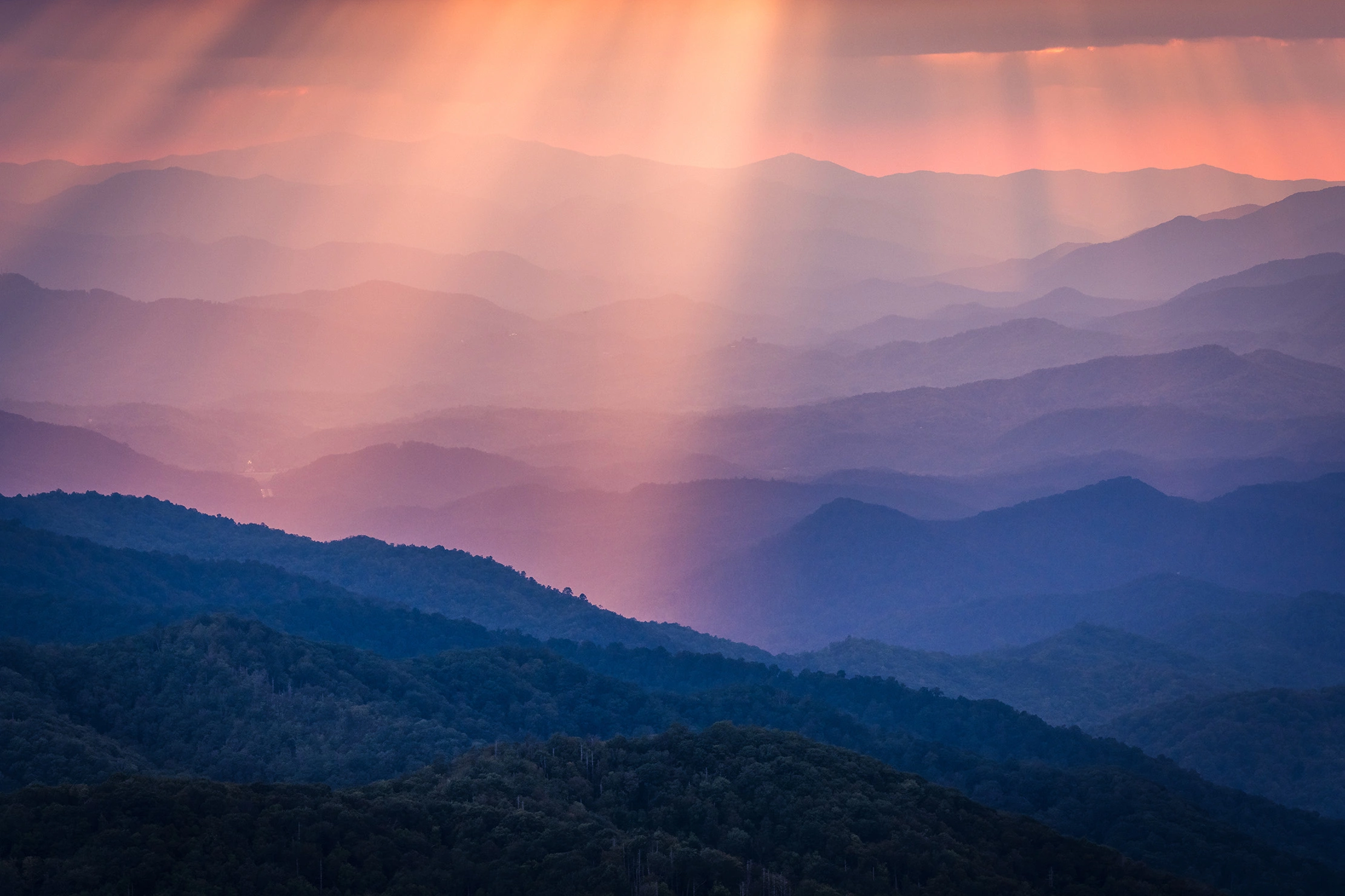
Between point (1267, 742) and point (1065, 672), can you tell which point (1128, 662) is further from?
point (1267, 742)

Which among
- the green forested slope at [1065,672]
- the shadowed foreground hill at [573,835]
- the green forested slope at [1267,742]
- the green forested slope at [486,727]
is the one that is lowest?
the shadowed foreground hill at [573,835]

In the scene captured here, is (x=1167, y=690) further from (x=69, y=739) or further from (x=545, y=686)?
(x=69, y=739)

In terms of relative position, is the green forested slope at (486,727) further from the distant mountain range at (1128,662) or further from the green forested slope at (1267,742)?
the distant mountain range at (1128,662)

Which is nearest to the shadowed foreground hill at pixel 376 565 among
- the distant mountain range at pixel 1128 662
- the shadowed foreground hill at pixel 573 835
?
the distant mountain range at pixel 1128 662

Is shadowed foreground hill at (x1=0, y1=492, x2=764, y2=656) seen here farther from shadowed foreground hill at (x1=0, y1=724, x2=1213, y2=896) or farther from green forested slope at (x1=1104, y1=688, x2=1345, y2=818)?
shadowed foreground hill at (x1=0, y1=724, x2=1213, y2=896)

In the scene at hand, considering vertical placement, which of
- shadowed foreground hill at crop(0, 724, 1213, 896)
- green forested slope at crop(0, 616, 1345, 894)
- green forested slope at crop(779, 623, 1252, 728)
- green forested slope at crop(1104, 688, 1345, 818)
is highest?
green forested slope at crop(779, 623, 1252, 728)

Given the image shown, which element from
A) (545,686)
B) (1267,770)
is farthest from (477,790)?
(1267,770)

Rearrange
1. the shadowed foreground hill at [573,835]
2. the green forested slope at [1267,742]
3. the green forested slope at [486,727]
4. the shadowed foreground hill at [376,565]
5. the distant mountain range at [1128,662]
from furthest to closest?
the shadowed foreground hill at [376,565], the distant mountain range at [1128,662], the green forested slope at [1267,742], the green forested slope at [486,727], the shadowed foreground hill at [573,835]

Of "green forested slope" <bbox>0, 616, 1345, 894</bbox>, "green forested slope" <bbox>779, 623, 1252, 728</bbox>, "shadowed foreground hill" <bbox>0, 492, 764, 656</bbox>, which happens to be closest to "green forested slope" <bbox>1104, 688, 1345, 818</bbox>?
"green forested slope" <bbox>779, 623, 1252, 728</bbox>

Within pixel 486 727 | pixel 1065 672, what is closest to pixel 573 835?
pixel 486 727
